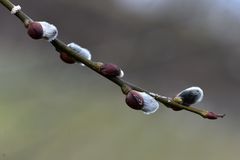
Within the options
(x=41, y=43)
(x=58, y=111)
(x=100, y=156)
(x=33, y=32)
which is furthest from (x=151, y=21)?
(x=33, y=32)

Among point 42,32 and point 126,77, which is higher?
point 126,77

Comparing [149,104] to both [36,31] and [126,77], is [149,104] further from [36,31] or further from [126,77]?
[126,77]

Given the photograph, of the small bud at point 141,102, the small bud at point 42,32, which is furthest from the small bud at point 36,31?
the small bud at point 141,102

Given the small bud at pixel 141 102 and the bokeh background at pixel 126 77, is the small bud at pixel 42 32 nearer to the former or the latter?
the small bud at pixel 141 102

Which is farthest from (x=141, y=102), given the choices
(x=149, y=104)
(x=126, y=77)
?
(x=126, y=77)

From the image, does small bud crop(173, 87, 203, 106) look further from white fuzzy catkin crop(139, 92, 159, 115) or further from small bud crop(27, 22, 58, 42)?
small bud crop(27, 22, 58, 42)

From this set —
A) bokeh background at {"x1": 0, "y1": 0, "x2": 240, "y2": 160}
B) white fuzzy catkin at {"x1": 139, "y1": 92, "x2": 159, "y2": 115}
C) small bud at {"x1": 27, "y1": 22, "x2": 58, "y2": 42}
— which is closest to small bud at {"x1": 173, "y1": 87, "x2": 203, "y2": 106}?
white fuzzy catkin at {"x1": 139, "y1": 92, "x2": 159, "y2": 115}

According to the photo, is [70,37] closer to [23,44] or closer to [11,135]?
[23,44]
